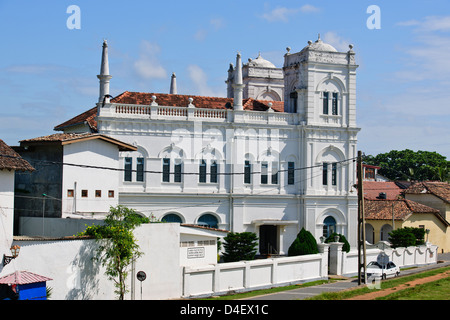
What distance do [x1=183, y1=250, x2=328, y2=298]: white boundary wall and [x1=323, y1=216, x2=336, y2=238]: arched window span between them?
9742 millimetres

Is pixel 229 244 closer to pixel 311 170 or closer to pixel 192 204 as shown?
pixel 192 204

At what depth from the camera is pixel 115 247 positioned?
27.1 metres

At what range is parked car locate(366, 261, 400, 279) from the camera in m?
37.4

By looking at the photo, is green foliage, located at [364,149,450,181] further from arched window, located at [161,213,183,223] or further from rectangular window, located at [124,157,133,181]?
rectangular window, located at [124,157,133,181]

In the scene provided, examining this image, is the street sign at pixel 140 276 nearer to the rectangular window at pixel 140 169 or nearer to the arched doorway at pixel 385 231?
the rectangular window at pixel 140 169

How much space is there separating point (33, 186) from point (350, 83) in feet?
81.7

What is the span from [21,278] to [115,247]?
423 cm

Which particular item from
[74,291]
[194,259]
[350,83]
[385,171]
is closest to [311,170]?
[350,83]

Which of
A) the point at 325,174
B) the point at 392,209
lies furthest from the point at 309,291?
the point at 392,209

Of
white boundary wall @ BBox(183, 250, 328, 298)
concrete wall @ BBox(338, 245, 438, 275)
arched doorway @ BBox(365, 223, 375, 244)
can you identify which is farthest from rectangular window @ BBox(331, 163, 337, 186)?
white boundary wall @ BBox(183, 250, 328, 298)

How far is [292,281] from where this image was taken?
117 ft

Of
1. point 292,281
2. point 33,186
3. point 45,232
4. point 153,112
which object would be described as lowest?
point 292,281

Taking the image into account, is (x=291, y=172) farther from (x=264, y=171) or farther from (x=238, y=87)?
(x=238, y=87)

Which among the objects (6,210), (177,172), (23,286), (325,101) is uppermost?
(325,101)
